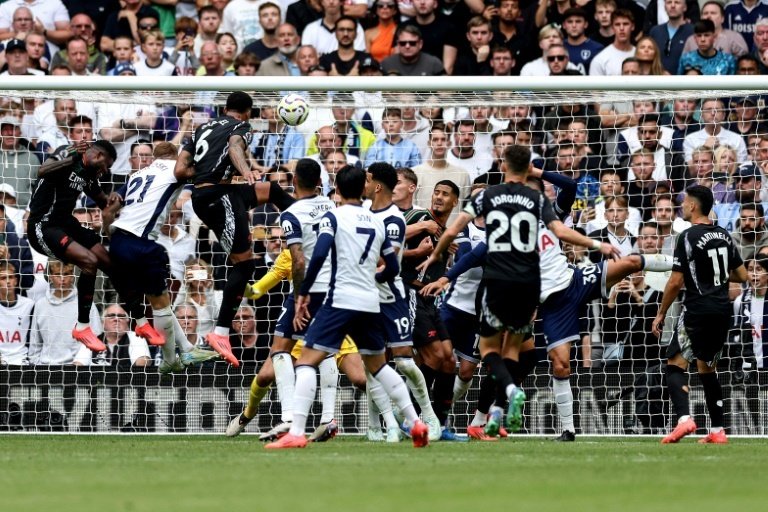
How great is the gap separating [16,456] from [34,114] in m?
7.02

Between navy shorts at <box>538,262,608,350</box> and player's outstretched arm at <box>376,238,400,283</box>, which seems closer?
player's outstretched arm at <box>376,238,400,283</box>

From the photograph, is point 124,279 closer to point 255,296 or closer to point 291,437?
point 255,296

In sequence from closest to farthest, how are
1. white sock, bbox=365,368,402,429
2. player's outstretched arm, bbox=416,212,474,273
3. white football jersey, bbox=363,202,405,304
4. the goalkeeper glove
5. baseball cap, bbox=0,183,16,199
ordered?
player's outstretched arm, bbox=416,212,474,273
white football jersey, bbox=363,202,405,304
white sock, bbox=365,368,402,429
the goalkeeper glove
baseball cap, bbox=0,183,16,199

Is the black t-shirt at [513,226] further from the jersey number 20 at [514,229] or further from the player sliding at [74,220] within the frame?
the player sliding at [74,220]

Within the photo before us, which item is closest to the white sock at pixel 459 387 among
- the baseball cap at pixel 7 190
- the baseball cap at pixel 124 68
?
the baseball cap at pixel 7 190

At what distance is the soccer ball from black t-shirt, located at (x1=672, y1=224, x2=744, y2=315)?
13.1ft

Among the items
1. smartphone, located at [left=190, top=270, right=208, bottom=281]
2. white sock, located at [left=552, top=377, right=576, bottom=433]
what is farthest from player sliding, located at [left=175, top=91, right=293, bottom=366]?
white sock, located at [left=552, top=377, right=576, bottom=433]

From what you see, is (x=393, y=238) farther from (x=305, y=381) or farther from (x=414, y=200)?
(x=414, y=200)

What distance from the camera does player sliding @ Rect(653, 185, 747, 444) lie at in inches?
501

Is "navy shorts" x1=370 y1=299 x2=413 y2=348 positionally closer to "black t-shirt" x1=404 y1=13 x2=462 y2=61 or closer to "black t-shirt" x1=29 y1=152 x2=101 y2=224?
"black t-shirt" x1=29 y1=152 x2=101 y2=224

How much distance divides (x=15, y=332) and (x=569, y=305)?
654cm

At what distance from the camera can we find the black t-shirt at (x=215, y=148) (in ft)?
44.1

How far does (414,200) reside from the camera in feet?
53.4

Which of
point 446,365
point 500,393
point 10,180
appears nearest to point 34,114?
point 10,180
